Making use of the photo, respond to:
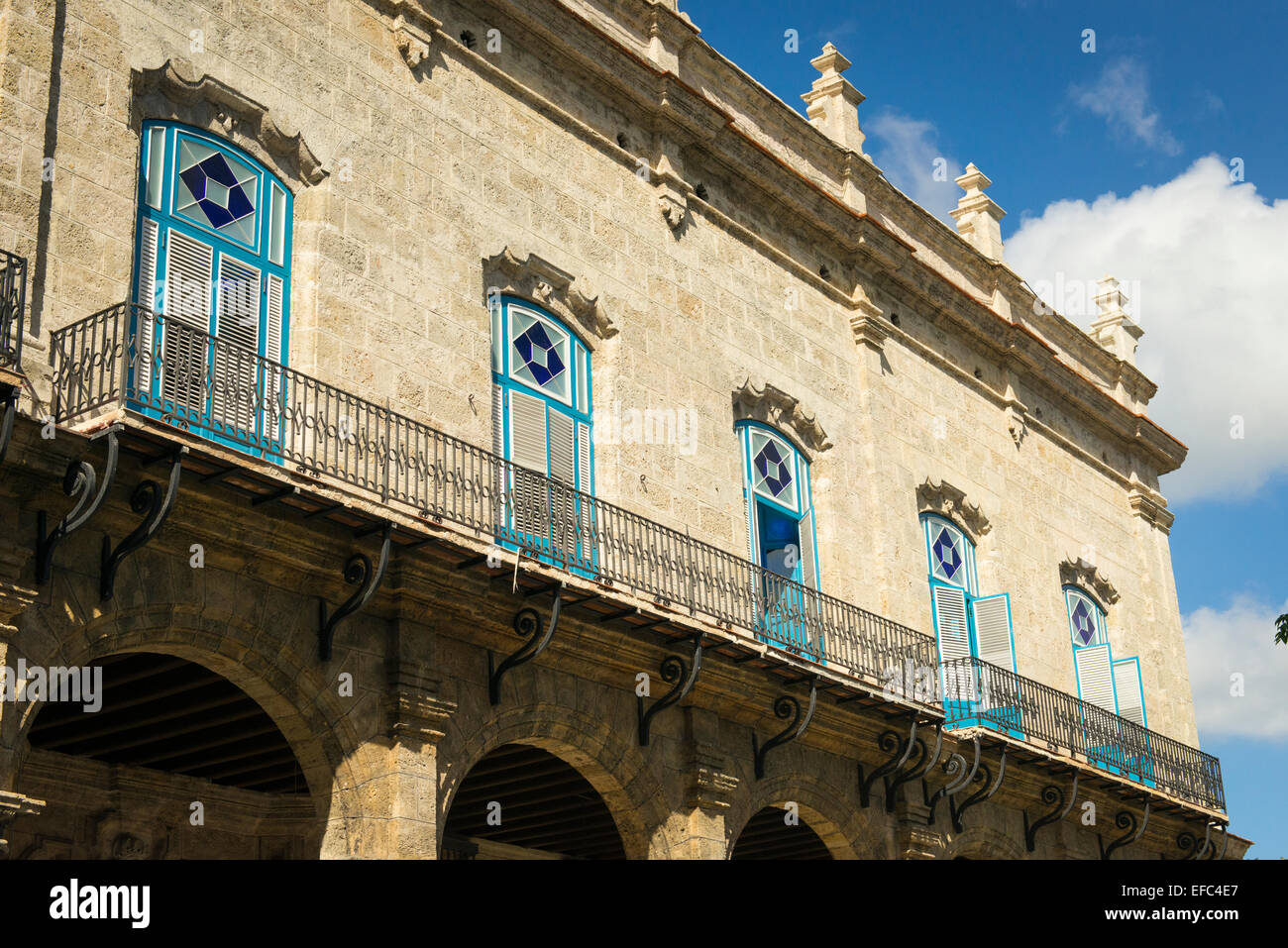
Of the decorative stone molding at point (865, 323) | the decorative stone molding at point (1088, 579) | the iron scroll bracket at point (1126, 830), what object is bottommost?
the iron scroll bracket at point (1126, 830)

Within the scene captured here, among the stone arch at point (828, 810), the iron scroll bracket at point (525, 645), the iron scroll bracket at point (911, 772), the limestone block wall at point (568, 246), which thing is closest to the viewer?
the limestone block wall at point (568, 246)

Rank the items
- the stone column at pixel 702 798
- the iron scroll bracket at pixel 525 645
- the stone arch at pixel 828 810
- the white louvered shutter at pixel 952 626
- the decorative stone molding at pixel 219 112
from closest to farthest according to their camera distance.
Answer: the decorative stone molding at pixel 219 112, the iron scroll bracket at pixel 525 645, the stone column at pixel 702 798, the stone arch at pixel 828 810, the white louvered shutter at pixel 952 626

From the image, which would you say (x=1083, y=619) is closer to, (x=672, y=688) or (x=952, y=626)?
(x=952, y=626)

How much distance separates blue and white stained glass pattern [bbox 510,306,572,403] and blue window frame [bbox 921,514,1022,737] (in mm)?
5720

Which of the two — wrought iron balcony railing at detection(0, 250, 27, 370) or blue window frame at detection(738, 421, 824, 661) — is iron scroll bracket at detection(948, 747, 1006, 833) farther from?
wrought iron balcony railing at detection(0, 250, 27, 370)

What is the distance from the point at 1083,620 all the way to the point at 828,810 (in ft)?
27.5

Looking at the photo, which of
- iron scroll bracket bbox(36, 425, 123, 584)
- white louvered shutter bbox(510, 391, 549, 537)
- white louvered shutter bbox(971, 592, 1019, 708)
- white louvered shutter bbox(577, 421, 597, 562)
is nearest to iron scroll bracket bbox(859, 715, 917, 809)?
white louvered shutter bbox(971, 592, 1019, 708)

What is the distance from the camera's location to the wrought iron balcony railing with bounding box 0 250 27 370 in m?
10.4

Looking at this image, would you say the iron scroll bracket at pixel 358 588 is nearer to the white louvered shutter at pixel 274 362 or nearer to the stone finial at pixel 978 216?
the white louvered shutter at pixel 274 362

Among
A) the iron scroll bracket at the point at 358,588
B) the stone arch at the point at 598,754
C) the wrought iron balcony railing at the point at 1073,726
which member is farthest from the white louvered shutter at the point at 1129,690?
the iron scroll bracket at the point at 358,588

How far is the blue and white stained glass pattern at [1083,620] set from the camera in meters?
23.5

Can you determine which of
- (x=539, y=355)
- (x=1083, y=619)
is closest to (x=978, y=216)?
(x=1083, y=619)

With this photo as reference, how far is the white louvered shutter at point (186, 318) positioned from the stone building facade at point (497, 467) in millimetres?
51
